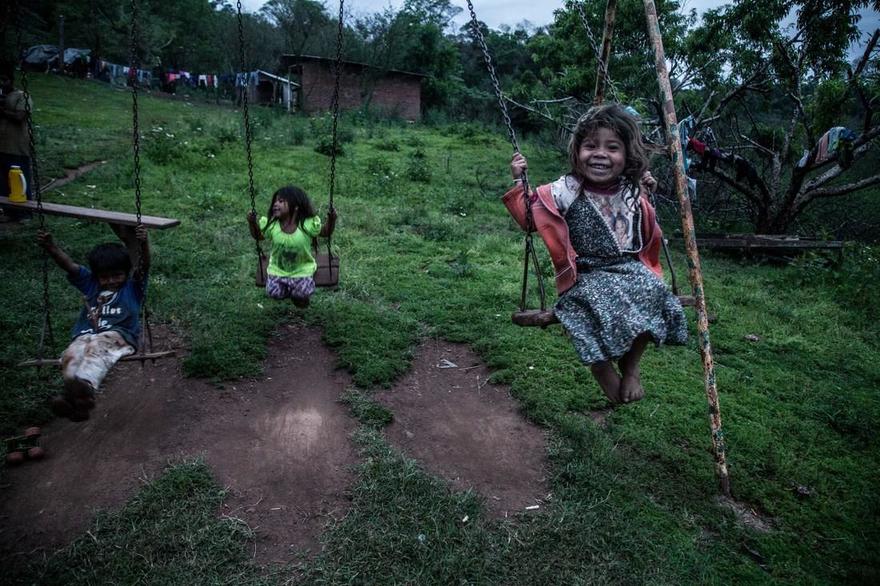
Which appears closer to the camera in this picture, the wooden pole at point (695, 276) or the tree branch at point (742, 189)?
the wooden pole at point (695, 276)

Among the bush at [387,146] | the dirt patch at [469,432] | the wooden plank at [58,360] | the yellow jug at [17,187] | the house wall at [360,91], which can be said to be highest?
the house wall at [360,91]

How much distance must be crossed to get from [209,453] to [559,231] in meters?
2.37

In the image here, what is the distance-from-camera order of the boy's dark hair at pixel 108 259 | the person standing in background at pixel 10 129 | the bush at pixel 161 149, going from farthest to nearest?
the bush at pixel 161 149 → the person standing in background at pixel 10 129 → the boy's dark hair at pixel 108 259

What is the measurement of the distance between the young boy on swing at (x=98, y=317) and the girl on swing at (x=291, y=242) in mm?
1143

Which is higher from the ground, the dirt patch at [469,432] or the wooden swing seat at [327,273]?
the wooden swing seat at [327,273]

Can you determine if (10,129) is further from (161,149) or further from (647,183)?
(647,183)

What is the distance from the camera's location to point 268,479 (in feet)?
10.5

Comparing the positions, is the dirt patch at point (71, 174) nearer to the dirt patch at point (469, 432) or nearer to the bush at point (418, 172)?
the bush at point (418, 172)

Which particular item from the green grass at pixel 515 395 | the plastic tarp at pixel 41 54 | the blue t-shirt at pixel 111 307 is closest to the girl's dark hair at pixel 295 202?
the green grass at pixel 515 395

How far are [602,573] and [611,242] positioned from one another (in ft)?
5.41

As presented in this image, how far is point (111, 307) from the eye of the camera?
135 inches

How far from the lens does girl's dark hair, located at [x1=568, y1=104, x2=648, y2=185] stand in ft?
10.1

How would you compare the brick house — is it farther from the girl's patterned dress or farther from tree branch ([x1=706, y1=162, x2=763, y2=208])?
the girl's patterned dress

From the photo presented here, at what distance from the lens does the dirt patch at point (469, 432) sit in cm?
333
